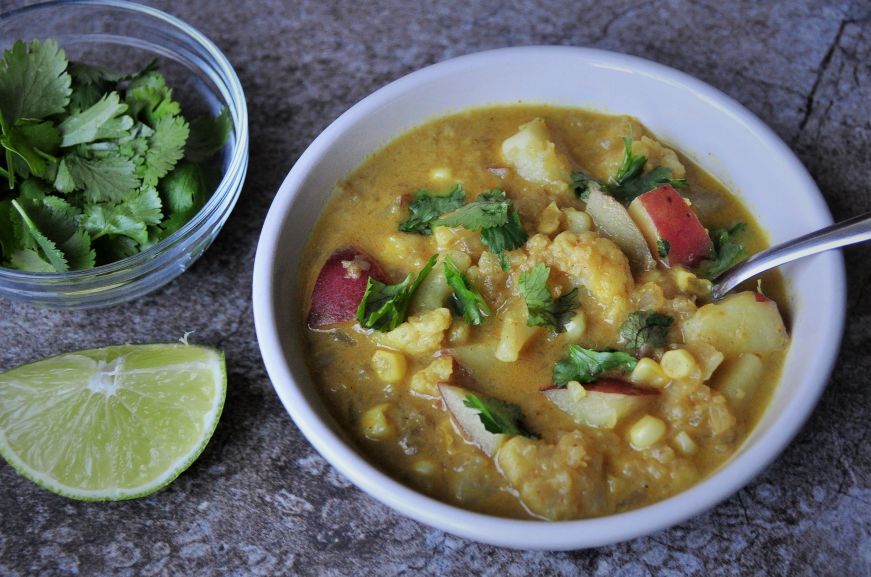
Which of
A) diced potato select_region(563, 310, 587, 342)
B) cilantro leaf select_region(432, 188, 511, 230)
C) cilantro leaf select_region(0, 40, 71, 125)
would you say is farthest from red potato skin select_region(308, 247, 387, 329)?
cilantro leaf select_region(0, 40, 71, 125)

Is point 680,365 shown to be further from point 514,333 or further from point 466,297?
point 466,297

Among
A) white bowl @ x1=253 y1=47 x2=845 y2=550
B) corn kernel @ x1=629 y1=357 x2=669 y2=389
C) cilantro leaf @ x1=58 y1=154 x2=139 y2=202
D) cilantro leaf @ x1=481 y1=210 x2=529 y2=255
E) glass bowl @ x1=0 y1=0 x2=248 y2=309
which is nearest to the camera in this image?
white bowl @ x1=253 y1=47 x2=845 y2=550

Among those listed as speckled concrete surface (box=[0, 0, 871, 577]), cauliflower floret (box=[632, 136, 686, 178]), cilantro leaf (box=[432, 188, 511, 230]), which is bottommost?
speckled concrete surface (box=[0, 0, 871, 577])

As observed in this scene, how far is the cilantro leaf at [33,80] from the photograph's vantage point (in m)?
4.08

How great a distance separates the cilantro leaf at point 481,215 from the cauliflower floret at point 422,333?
0.40 m

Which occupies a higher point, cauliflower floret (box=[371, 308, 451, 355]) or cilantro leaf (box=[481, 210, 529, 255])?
cilantro leaf (box=[481, 210, 529, 255])

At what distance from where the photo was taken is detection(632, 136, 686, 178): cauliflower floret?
397 centimetres

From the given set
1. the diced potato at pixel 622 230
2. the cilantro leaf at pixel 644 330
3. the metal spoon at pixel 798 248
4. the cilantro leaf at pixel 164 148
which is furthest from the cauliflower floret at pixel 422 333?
the cilantro leaf at pixel 164 148

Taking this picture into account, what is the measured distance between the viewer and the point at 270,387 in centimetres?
388

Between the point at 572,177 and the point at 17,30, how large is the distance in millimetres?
2881

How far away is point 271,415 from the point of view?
3820mm

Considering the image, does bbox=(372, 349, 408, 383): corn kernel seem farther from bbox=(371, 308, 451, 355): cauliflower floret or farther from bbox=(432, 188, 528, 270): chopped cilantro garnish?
bbox=(432, 188, 528, 270): chopped cilantro garnish

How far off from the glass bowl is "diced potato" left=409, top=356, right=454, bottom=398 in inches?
47.5

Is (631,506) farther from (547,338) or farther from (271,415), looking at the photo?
(271,415)
